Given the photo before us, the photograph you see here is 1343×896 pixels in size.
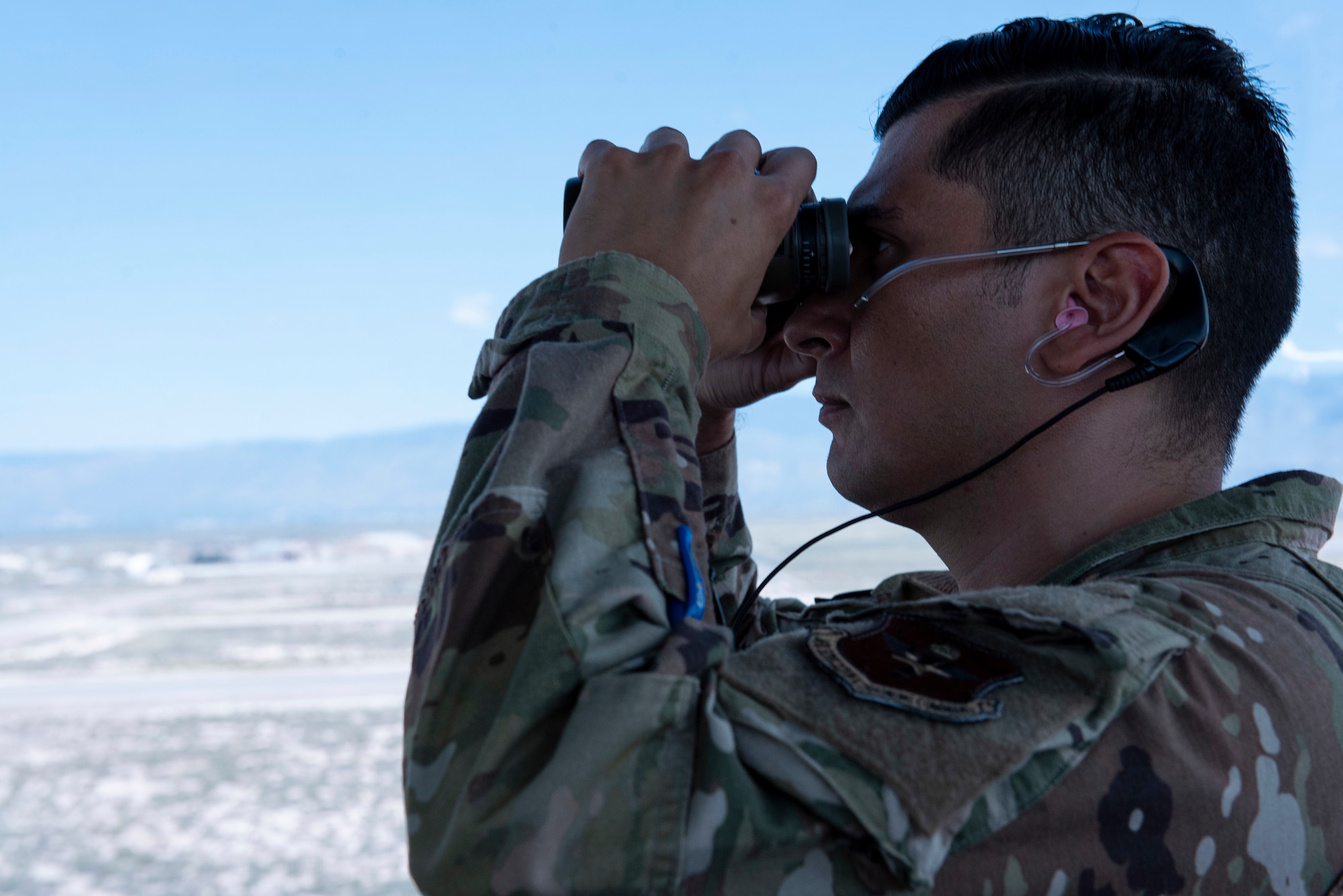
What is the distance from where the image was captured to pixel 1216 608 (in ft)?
2.39

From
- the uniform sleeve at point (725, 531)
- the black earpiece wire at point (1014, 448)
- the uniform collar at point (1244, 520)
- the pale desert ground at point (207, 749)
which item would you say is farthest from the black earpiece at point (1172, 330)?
the pale desert ground at point (207, 749)

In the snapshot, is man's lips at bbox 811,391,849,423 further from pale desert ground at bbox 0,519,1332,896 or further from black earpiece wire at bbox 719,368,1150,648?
pale desert ground at bbox 0,519,1332,896

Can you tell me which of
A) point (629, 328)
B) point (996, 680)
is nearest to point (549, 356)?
point (629, 328)

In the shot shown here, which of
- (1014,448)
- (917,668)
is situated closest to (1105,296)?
(1014,448)

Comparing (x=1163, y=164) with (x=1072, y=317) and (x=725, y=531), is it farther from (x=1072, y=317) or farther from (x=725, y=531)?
(x=725, y=531)

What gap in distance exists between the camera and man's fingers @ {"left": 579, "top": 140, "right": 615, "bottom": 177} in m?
0.89

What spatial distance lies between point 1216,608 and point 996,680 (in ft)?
0.68

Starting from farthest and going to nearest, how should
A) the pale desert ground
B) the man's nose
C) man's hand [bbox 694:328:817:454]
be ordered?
1. the pale desert ground
2. man's hand [bbox 694:328:817:454]
3. the man's nose

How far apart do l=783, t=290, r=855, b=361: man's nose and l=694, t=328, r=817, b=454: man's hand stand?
0.06m

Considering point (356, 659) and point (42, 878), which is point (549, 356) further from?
point (356, 659)

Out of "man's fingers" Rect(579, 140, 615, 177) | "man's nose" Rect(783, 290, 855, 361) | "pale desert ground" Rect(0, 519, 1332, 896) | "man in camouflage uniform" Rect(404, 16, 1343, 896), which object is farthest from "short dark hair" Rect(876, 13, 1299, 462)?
"pale desert ground" Rect(0, 519, 1332, 896)

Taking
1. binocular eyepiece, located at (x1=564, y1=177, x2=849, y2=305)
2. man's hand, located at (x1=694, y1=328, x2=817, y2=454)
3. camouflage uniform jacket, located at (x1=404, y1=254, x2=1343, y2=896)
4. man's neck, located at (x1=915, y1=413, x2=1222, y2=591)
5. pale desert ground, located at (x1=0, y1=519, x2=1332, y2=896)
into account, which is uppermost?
binocular eyepiece, located at (x1=564, y1=177, x2=849, y2=305)

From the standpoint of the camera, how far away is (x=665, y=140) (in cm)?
88

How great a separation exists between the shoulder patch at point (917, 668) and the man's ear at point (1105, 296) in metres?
0.39
